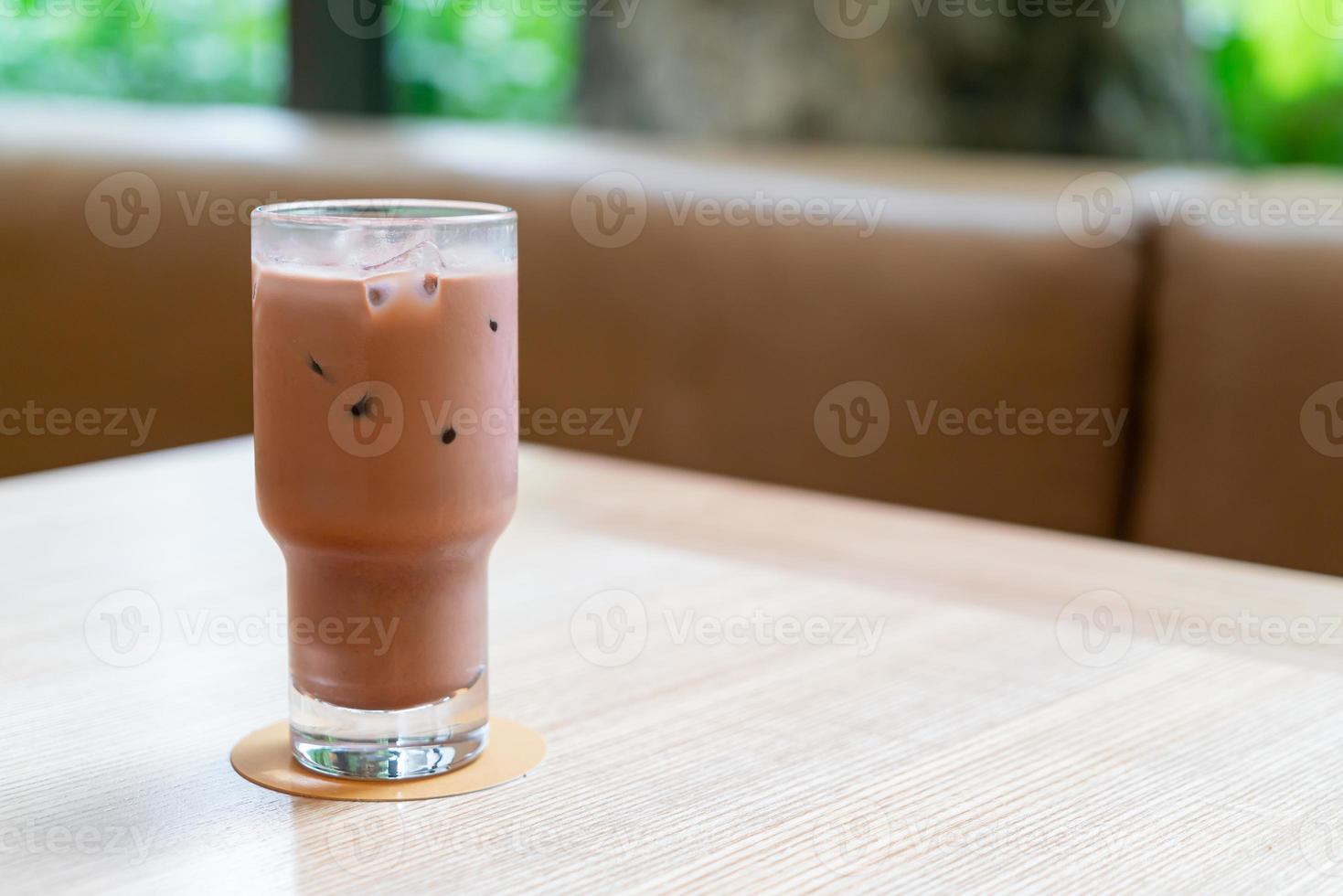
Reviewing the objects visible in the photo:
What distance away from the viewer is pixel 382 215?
74 centimetres

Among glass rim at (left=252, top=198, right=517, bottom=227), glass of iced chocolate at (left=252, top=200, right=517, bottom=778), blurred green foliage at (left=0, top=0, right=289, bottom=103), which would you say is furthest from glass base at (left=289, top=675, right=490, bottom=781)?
blurred green foliage at (left=0, top=0, right=289, bottom=103)

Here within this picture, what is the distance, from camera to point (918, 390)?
178cm

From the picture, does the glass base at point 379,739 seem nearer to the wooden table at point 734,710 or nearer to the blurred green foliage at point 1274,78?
the wooden table at point 734,710

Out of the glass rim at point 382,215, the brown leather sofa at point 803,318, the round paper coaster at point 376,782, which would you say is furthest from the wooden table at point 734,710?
the brown leather sofa at point 803,318

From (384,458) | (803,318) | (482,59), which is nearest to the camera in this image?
(384,458)

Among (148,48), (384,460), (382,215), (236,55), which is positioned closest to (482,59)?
(236,55)

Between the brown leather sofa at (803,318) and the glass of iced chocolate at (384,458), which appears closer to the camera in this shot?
the glass of iced chocolate at (384,458)

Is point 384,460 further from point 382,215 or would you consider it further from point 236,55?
point 236,55

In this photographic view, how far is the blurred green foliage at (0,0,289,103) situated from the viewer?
3271 millimetres

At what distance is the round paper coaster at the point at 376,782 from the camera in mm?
678

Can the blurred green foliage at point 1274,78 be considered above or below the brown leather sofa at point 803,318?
above

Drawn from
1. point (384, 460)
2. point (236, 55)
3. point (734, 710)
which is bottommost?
point (734, 710)

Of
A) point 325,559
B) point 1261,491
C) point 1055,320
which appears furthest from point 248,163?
point 325,559

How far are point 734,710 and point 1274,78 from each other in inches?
93.0
